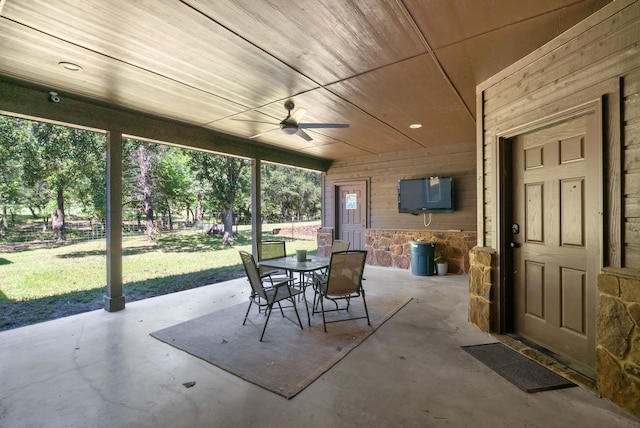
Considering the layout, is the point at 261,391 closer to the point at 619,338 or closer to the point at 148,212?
the point at 619,338

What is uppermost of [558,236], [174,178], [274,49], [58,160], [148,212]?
[274,49]

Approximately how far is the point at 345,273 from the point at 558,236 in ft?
6.62

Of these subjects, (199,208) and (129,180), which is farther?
(199,208)

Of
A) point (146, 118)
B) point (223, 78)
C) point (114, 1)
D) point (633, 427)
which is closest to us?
point (633, 427)

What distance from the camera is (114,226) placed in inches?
152

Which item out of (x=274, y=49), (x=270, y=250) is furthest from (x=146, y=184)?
(x=274, y=49)

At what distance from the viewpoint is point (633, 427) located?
1.65 metres

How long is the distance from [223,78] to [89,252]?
6.83 m

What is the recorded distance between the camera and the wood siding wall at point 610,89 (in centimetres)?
188

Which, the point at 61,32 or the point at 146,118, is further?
the point at 146,118

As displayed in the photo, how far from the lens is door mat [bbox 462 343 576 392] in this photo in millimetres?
2064

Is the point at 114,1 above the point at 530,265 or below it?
above

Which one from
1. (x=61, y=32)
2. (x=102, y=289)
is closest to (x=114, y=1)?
(x=61, y=32)

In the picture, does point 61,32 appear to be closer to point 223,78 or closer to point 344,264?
point 223,78
